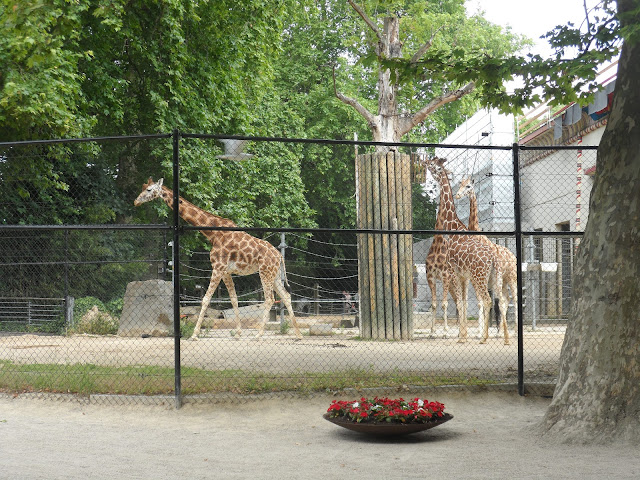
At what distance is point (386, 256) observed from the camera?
11.9 meters

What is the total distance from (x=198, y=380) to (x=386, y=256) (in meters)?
4.55

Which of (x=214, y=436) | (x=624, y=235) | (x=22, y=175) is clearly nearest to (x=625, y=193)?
(x=624, y=235)

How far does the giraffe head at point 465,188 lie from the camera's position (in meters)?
11.9

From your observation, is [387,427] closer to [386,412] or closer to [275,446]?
[386,412]

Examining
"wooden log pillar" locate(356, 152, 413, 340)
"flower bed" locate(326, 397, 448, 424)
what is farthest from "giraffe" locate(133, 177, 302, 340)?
"flower bed" locate(326, 397, 448, 424)

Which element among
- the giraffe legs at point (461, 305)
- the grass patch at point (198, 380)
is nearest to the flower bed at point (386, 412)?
the grass patch at point (198, 380)

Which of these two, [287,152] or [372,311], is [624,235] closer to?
[372,311]

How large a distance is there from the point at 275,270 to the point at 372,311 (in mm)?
1680

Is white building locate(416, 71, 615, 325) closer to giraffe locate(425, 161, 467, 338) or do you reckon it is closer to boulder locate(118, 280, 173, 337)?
giraffe locate(425, 161, 467, 338)

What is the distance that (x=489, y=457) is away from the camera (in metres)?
5.57

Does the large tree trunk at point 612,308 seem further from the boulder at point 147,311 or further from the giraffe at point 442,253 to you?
the boulder at point 147,311

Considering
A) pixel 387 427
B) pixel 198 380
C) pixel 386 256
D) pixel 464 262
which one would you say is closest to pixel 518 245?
pixel 387 427

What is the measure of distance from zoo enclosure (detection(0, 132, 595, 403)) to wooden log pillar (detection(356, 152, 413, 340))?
24 centimetres

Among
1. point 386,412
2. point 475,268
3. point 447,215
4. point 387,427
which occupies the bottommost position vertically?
point 387,427
